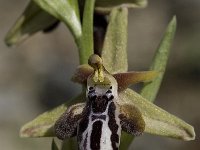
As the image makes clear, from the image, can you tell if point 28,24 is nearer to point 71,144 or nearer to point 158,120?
point 71,144

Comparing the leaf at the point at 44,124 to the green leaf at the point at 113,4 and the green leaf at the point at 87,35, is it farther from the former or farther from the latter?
the green leaf at the point at 113,4

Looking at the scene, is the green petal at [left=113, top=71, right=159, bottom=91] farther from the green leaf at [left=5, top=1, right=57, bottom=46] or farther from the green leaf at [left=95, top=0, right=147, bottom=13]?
the green leaf at [left=5, top=1, right=57, bottom=46]

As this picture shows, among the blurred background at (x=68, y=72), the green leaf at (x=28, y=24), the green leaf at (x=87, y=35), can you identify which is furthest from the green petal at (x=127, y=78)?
the blurred background at (x=68, y=72)

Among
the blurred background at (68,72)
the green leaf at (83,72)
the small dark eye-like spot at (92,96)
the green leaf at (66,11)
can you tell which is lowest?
the blurred background at (68,72)

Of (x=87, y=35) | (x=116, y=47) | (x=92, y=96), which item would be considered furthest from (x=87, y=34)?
(x=92, y=96)

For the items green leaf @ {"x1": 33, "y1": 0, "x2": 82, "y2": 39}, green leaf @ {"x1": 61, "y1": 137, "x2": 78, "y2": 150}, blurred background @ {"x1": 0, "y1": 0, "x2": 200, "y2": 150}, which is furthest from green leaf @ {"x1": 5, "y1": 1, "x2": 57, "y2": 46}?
blurred background @ {"x1": 0, "y1": 0, "x2": 200, "y2": 150}
